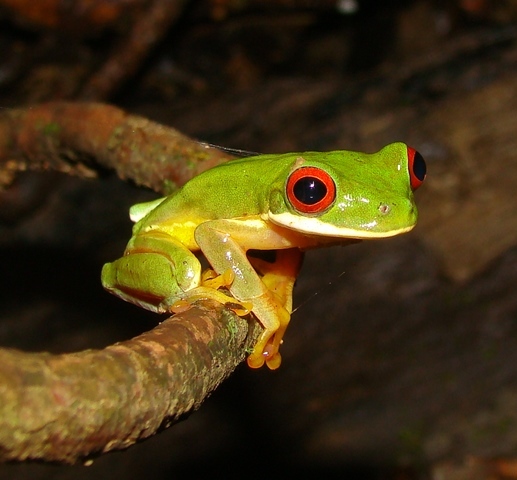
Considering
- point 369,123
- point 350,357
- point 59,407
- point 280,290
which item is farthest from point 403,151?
point 350,357

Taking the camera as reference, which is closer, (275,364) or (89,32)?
(275,364)

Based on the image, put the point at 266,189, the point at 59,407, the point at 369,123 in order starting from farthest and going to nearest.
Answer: the point at 369,123
the point at 266,189
the point at 59,407

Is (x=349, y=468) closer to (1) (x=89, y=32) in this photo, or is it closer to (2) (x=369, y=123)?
(2) (x=369, y=123)

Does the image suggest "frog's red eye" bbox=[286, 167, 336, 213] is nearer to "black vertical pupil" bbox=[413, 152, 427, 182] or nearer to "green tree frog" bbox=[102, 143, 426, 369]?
"green tree frog" bbox=[102, 143, 426, 369]

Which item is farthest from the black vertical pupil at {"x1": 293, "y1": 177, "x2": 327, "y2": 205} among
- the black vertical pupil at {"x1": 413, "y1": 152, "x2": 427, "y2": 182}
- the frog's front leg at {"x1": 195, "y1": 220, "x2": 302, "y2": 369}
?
the black vertical pupil at {"x1": 413, "y1": 152, "x2": 427, "y2": 182}

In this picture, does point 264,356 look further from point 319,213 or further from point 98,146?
point 98,146

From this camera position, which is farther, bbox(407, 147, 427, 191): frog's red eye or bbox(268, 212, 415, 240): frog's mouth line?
bbox(407, 147, 427, 191): frog's red eye
